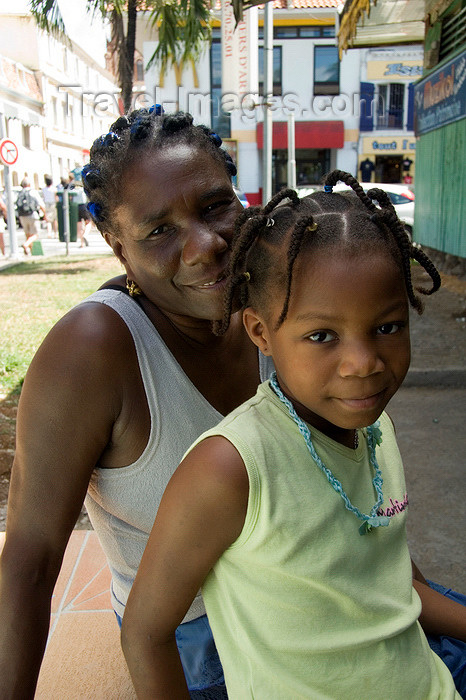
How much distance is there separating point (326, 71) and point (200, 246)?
28451 millimetres

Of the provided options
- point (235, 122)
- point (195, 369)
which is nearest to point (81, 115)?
point (235, 122)

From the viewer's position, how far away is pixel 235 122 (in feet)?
88.1

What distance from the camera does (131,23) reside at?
11.4m

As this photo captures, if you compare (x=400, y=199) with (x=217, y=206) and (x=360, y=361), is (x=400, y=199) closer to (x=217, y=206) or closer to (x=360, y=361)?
(x=217, y=206)

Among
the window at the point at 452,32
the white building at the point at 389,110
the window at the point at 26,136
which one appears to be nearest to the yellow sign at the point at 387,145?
the white building at the point at 389,110

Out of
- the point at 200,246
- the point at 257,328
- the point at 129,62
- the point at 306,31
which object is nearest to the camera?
the point at 257,328

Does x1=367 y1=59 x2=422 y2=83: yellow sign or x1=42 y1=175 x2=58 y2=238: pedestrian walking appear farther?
x1=367 y1=59 x2=422 y2=83: yellow sign

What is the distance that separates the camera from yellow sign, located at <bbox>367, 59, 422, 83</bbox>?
85.8 ft

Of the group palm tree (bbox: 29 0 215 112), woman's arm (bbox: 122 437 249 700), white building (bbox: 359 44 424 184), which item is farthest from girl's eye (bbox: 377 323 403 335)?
white building (bbox: 359 44 424 184)

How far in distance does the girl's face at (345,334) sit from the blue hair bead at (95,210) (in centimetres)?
52

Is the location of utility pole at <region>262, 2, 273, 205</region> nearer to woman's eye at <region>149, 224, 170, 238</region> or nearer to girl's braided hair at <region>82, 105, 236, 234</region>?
girl's braided hair at <region>82, 105, 236, 234</region>

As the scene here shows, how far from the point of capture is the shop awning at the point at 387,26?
7527 millimetres

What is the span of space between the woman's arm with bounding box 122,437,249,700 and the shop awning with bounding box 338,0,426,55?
22.3ft

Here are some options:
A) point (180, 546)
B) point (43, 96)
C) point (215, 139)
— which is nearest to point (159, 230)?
point (215, 139)
